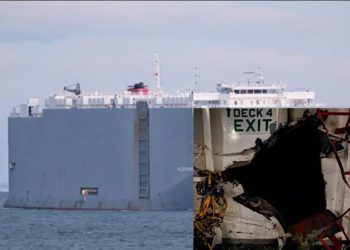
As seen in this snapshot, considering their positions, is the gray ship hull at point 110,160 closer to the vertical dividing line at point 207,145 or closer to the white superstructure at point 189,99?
the white superstructure at point 189,99

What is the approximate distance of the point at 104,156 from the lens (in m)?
74.9

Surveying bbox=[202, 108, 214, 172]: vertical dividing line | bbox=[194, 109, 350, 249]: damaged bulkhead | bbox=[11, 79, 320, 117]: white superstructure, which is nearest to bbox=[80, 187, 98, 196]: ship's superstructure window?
bbox=[11, 79, 320, 117]: white superstructure

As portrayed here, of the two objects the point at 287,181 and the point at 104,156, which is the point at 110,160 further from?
the point at 287,181

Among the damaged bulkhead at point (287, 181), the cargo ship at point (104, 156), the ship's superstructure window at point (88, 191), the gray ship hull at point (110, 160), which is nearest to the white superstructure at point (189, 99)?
the cargo ship at point (104, 156)

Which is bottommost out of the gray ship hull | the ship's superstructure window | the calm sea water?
the calm sea water

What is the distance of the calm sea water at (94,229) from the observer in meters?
50.4

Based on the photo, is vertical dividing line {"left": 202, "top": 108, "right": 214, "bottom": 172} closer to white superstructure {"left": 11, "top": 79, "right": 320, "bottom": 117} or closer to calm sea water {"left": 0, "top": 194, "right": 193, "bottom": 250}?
calm sea water {"left": 0, "top": 194, "right": 193, "bottom": 250}

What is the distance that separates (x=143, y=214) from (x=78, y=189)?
4082mm

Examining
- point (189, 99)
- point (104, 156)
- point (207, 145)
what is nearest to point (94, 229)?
point (104, 156)

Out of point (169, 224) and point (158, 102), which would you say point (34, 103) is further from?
point (169, 224)

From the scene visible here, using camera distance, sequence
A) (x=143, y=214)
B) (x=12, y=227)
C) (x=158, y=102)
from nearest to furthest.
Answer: (x=12, y=227)
(x=143, y=214)
(x=158, y=102)

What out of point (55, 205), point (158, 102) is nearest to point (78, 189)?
point (55, 205)

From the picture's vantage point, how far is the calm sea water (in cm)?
5041

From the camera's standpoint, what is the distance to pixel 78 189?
75375mm
